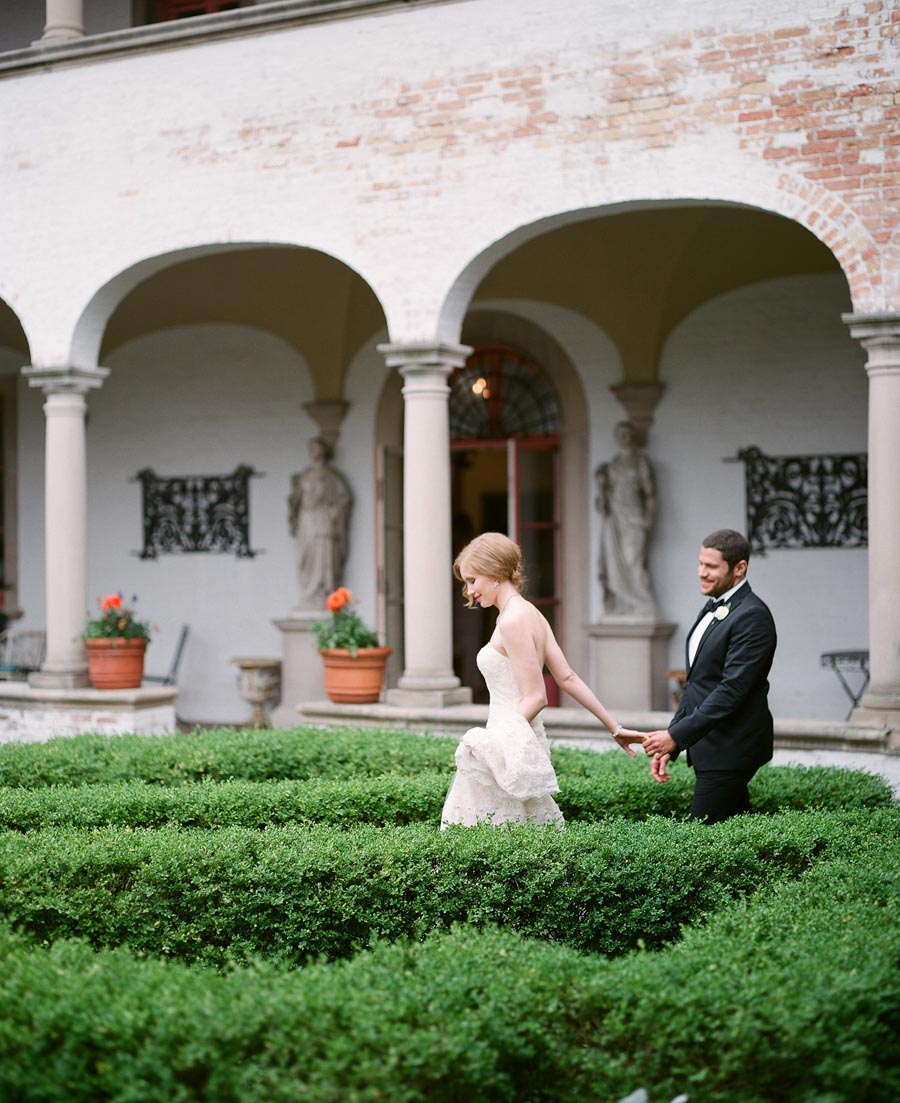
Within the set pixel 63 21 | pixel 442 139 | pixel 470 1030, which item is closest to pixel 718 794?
pixel 470 1030

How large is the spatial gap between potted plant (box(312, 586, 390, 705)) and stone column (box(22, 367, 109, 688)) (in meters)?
2.01

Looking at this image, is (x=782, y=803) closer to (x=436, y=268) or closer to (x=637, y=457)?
(x=436, y=268)

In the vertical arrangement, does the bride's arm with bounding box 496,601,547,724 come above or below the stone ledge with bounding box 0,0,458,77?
below

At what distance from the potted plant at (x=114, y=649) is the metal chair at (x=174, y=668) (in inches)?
96.0

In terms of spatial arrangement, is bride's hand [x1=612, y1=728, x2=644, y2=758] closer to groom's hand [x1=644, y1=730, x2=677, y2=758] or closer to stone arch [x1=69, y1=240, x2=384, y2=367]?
groom's hand [x1=644, y1=730, x2=677, y2=758]

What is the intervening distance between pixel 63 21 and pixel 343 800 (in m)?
7.04

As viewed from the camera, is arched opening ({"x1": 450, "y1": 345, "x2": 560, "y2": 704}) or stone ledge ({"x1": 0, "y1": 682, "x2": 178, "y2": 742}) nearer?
stone ledge ({"x1": 0, "y1": 682, "x2": 178, "y2": 742})

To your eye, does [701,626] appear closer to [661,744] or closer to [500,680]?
[661,744]

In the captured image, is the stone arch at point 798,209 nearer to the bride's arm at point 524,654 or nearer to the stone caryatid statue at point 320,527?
the bride's arm at point 524,654

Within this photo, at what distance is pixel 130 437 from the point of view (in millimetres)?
13578

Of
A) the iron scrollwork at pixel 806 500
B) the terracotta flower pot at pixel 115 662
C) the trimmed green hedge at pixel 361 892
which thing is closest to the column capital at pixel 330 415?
the terracotta flower pot at pixel 115 662

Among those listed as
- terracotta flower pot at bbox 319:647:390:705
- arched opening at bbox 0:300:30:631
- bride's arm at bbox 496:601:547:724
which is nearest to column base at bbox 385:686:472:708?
terracotta flower pot at bbox 319:647:390:705

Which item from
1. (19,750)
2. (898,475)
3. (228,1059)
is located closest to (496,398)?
(898,475)

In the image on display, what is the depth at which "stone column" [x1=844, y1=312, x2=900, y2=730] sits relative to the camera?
7.78 meters
